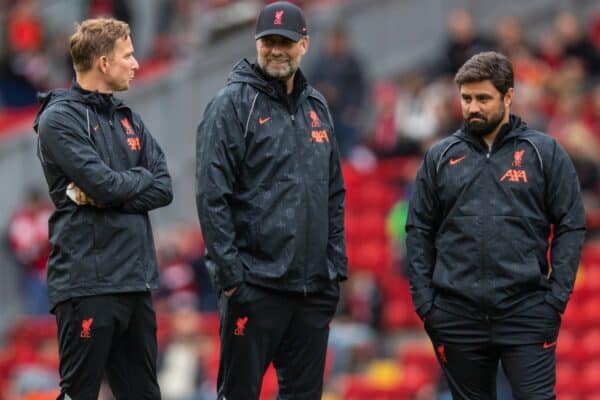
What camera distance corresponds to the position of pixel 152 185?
7.59 m

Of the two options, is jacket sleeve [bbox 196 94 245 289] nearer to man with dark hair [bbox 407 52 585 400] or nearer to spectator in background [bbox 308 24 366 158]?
man with dark hair [bbox 407 52 585 400]

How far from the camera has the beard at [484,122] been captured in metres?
7.73

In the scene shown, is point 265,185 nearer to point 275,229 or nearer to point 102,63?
point 275,229

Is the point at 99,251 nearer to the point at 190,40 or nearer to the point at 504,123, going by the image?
the point at 504,123

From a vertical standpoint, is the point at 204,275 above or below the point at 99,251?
below

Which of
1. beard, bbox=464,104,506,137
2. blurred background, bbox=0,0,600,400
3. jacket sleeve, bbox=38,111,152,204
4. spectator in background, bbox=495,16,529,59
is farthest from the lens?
spectator in background, bbox=495,16,529,59

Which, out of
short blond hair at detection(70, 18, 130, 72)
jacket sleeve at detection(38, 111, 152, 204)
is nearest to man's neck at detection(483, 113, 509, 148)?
jacket sleeve at detection(38, 111, 152, 204)

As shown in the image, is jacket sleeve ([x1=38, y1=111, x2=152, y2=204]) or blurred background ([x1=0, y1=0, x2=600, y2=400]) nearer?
jacket sleeve ([x1=38, y1=111, x2=152, y2=204])

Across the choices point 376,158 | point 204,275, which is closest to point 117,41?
point 204,275

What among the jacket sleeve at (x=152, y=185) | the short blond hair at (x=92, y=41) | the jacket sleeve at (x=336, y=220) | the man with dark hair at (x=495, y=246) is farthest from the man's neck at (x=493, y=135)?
the short blond hair at (x=92, y=41)

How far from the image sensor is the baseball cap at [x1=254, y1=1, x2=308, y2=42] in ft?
25.0

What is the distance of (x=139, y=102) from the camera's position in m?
18.8

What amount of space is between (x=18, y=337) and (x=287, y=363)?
32.0ft

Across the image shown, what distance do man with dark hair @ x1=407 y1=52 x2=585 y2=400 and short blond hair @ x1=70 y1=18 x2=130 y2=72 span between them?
1.63 meters
